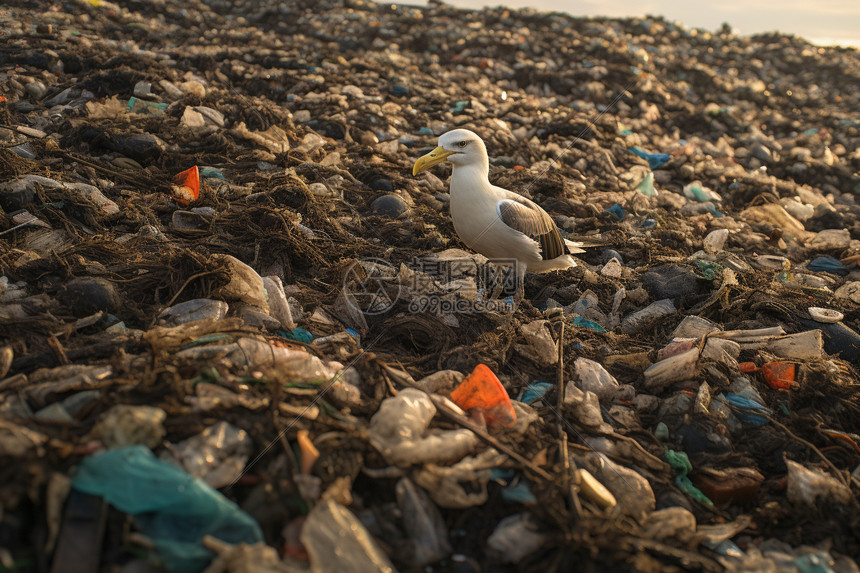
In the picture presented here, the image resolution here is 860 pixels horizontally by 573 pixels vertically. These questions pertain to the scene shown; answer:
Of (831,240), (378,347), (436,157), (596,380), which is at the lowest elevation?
(378,347)

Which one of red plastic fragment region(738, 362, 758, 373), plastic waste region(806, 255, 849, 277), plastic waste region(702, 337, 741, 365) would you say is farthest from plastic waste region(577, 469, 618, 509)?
plastic waste region(806, 255, 849, 277)

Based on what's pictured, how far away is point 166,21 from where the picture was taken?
1211 cm

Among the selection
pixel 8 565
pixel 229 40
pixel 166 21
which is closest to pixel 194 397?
pixel 8 565

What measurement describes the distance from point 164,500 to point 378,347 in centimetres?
172

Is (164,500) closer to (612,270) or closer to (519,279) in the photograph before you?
(519,279)

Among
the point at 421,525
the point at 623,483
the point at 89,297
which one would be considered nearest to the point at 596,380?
the point at 623,483

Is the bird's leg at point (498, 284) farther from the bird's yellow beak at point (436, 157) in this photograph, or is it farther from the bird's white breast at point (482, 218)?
the bird's yellow beak at point (436, 157)

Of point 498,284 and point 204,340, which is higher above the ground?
point 204,340

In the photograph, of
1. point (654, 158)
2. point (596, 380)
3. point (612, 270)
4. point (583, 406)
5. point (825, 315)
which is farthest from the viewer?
point (654, 158)

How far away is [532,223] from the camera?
418 centimetres

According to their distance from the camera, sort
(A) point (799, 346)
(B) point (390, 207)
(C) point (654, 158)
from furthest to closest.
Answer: (C) point (654, 158)
(B) point (390, 207)
(A) point (799, 346)

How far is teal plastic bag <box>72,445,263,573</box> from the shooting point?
1752 mm

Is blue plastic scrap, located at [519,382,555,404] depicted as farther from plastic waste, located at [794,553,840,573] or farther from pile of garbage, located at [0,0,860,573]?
plastic waste, located at [794,553,840,573]

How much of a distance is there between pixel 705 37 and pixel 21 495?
20.7 meters
